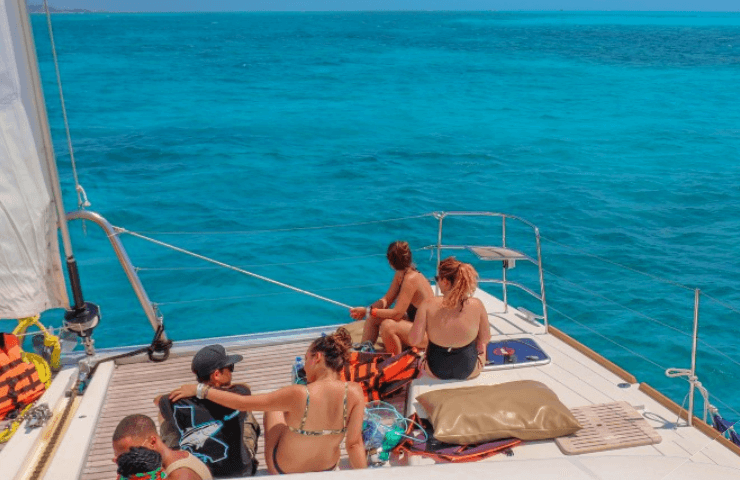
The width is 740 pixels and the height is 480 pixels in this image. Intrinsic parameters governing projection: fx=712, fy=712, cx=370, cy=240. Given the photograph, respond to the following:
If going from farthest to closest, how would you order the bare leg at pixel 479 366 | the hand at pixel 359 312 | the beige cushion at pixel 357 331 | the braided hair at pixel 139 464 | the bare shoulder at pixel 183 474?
the beige cushion at pixel 357 331
the hand at pixel 359 312
the bare leg at pixel 479 366
the bare shoulder at pixel 183 474
the braided hair at pixel 139 464

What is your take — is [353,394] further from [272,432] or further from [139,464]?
[139,464]

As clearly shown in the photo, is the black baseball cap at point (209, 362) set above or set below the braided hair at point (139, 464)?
below

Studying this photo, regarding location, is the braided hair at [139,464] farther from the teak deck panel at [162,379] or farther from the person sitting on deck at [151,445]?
the teak deck panel at [162,379]

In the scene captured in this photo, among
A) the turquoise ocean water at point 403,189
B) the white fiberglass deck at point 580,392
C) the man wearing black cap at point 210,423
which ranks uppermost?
the man wearing black cap at point 210,423

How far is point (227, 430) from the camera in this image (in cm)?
382

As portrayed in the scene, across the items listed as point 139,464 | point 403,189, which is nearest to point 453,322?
point 139,464

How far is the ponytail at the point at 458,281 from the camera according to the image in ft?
15.8

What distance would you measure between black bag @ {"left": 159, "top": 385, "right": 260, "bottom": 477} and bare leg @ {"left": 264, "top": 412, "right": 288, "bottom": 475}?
13 centimetres

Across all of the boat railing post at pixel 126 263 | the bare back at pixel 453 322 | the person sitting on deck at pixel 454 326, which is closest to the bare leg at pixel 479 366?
the person sitting on deck at pixel 454 326

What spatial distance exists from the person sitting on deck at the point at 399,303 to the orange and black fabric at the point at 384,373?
0.86ft

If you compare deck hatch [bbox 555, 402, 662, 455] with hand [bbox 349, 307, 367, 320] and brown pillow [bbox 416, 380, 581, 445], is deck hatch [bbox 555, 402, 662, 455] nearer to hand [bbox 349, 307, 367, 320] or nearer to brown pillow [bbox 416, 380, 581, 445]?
brown pillow [bbox 416, 380, 581, 445]

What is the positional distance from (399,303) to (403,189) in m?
12.2

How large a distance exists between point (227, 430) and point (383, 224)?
11.7 meters

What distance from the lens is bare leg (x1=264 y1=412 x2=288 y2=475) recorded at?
390cm
